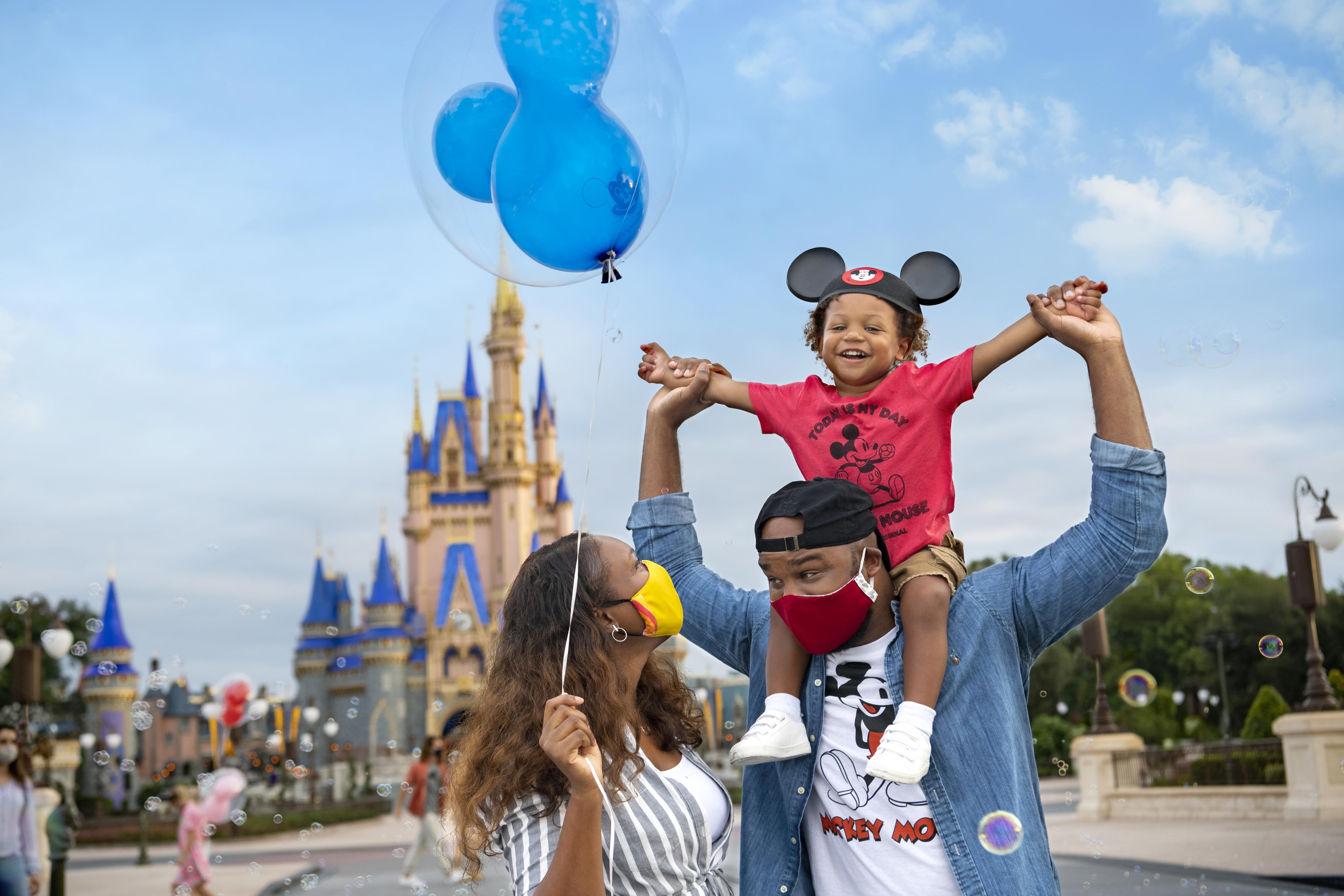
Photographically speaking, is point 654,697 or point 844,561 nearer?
point 844,561

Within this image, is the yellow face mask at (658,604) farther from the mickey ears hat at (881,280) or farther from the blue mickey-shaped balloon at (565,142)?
the blue mickey-shaped balloon at (565,142)

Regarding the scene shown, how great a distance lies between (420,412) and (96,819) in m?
33.0

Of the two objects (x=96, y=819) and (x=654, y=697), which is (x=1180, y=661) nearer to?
(x=96, y=819)

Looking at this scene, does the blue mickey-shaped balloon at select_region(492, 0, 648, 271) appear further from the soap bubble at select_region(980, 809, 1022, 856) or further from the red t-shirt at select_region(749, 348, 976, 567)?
the soap bubble at select_region(980, 809, 1022, 856)

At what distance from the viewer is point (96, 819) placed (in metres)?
32.9

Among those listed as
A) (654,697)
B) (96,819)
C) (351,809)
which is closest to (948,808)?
(654,697)

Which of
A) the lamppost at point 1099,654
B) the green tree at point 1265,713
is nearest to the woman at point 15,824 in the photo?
the lamppost at point 1099,654

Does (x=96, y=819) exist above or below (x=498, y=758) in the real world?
below

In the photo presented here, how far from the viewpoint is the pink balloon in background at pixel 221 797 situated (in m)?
10.6

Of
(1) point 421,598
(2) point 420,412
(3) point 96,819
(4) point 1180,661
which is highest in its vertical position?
(2) point 420,412

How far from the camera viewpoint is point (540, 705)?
2135 mm

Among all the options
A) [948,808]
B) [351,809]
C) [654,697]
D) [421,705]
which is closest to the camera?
[948,808]

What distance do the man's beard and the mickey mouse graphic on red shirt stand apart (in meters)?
0.22

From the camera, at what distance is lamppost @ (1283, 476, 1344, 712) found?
10.9 m
